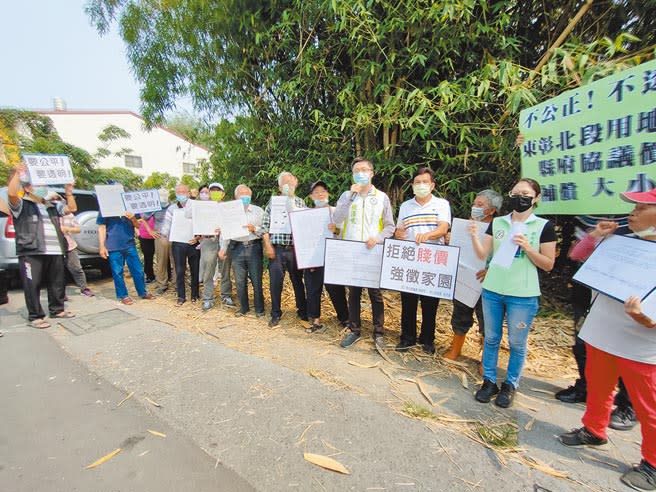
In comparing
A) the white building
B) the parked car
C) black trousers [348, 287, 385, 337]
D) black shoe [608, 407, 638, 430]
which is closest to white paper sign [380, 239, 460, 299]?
black trousers [348, 287, 385, 337]

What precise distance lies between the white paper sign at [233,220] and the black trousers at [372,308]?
1778 millimetres

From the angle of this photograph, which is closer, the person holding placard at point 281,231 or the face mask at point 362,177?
the face mask at point 362,177

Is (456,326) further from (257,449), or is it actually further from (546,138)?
(257,449)

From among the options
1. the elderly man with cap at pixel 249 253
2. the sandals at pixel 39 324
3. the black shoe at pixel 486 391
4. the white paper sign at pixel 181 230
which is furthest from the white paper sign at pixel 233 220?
the black shoe at pixel 486 391

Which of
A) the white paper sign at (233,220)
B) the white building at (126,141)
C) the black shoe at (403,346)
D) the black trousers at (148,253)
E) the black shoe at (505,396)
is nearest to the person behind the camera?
the black shoe at (505,396)

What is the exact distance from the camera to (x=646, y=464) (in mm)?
1850

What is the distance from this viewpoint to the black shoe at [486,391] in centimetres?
262

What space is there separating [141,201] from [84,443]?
414 cm

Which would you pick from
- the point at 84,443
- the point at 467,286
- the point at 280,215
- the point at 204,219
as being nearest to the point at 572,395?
the point at 467,286

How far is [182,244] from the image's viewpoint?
16.7 feet

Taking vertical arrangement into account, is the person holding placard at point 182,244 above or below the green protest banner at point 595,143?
→ below

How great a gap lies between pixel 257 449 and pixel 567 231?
4736mm

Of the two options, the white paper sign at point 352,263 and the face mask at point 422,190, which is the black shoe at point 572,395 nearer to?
the white paper sign at point 352,263

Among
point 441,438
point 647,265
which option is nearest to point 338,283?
point 441,438
